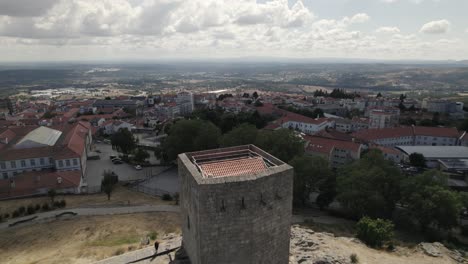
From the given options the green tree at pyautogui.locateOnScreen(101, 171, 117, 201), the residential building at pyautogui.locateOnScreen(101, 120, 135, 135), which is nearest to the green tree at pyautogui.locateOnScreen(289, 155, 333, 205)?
the green tree at pyautogui.locateOnScreen(101, 171, 117, 201)

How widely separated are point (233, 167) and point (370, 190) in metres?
21.1

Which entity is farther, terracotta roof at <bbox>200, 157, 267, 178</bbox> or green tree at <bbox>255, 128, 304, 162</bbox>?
green tree at <bbox>255, 128, 304, 162</bbox>

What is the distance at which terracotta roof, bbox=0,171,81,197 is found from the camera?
35031 mm

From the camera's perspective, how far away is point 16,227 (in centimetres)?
2666

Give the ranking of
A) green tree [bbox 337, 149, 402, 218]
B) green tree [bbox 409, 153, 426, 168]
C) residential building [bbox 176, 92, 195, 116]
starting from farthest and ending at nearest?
residential building [bbox 176, 92, 195, 116]
green tree [bbox 409, 153, 426, 168]
green tree [bbox 337, 149, 402, 218]

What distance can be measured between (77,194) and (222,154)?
91.2ft

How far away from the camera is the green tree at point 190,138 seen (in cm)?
4344

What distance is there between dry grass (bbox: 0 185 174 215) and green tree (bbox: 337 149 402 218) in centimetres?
1965

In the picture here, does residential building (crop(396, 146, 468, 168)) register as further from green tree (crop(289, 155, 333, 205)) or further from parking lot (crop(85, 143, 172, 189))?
parking lot (crop(85, 143, 172, 189))

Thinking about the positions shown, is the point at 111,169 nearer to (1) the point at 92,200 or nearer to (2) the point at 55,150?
(2) the point at 55,150

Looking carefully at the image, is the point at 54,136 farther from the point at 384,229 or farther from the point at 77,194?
the point at 384,229

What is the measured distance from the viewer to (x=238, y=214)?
1172cm

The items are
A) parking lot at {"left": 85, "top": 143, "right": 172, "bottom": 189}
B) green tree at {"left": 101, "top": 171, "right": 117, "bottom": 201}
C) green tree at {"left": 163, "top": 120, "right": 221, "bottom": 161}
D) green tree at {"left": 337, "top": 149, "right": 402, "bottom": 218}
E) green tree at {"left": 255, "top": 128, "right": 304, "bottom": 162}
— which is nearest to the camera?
green tree at {"left": 337, "top": 149, "right": 402, "bottom": 218}

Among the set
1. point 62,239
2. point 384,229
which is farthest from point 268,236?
point 62,239
